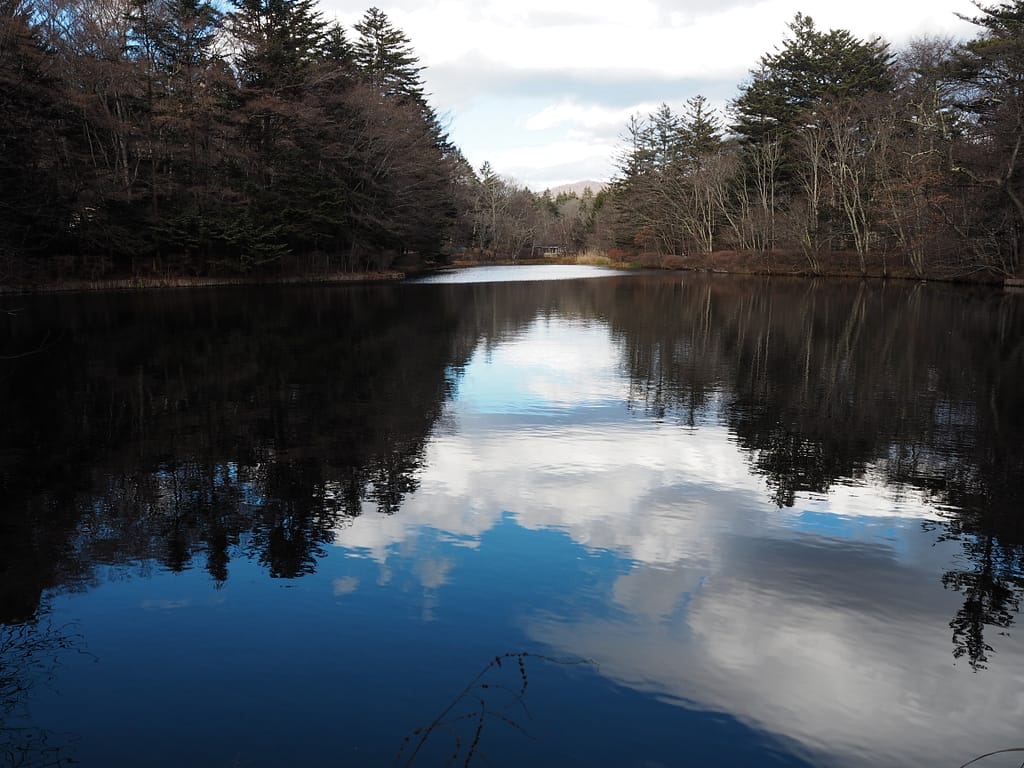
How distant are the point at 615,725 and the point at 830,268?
46.3m

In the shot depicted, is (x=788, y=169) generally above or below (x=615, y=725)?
above

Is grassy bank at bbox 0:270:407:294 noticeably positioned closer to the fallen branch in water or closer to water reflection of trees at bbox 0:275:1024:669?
water reflection of trees at bbox 0:275:1024:669

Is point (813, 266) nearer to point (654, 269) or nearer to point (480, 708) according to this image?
point (654, 269)

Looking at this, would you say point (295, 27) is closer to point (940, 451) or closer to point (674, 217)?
point (674, 217)

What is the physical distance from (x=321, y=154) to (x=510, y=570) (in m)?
38.4

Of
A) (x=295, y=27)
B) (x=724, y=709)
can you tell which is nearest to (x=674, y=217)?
(x=295, y=27)

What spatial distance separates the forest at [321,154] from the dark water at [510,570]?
18.4 m

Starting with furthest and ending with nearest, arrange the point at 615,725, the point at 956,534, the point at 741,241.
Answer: the point at 741,241, the point at 956,534, the point at 615,725

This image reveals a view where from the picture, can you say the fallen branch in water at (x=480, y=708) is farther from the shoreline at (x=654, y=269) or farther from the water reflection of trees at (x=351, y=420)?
the shoreline at (x=654, y=269)

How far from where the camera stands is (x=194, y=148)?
35.6 metres

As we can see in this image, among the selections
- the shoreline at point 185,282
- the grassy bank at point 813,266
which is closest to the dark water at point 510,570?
the shoreline at point 185,282

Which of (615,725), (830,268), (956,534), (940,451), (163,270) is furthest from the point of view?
(830,268)

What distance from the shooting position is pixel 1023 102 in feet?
93.6

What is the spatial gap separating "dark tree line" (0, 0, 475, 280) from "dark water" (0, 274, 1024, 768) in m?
20.9
